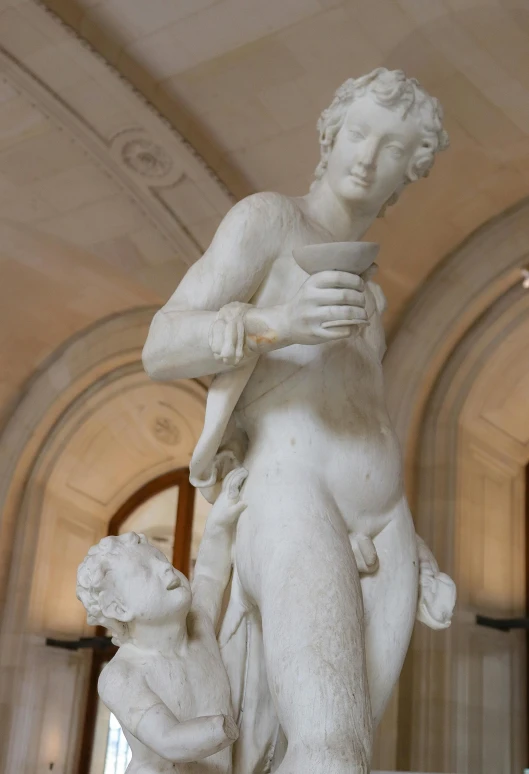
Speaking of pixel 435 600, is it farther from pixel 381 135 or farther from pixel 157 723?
pixel 381 135

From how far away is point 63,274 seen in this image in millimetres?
9289

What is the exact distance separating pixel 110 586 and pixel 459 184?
5675 millimetres

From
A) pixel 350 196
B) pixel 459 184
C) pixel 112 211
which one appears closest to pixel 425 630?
pixel 459 184

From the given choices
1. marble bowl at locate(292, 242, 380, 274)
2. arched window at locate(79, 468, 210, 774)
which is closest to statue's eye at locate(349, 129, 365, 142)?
marble bowl at locate(292, 242, 380, 274)

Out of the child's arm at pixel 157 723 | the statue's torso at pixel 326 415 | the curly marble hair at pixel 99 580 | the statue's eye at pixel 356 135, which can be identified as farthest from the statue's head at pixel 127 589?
the statue's eye at pixel 356 135

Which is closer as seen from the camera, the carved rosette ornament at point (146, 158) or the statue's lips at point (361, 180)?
the statue's lips at point (361, 180)

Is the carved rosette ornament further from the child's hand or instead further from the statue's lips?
the child's hand

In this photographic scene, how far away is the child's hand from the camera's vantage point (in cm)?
232

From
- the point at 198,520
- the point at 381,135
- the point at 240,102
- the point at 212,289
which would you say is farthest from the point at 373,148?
the point at 198,520

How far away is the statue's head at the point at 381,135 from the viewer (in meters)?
2.47

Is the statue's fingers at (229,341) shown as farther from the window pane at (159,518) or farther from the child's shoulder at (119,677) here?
the window pane at (159,518)

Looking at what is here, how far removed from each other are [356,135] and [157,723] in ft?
4.58

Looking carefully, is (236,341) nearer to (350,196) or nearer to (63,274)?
(350,196)

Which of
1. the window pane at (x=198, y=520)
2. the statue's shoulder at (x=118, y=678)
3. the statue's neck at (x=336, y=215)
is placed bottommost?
the statue's shoulder at (x=118, y=678)
